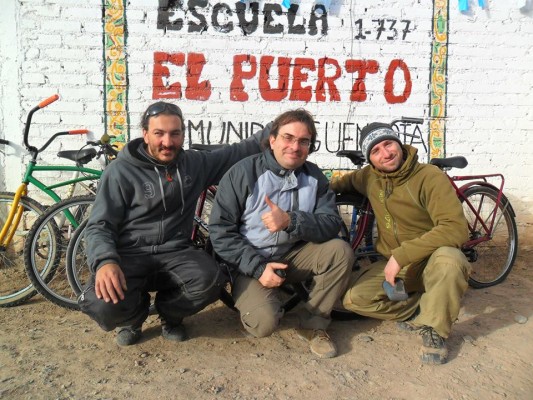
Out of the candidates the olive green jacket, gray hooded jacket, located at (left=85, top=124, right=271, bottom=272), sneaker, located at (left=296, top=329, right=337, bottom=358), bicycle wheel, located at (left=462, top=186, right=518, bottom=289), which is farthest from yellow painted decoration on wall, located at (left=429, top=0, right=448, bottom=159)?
gray hooded jacket, located at (left=85, top=124, right=271, bottom=272)

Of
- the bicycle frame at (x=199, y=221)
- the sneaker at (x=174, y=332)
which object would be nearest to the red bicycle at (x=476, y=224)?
the bicycle frame at (x=199, y=221)

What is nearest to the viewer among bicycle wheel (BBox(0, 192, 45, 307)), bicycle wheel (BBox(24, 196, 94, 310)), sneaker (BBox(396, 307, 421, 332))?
sneaker (BBox(396, 307, 421, 332))

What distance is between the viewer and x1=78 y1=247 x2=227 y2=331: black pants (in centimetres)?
286

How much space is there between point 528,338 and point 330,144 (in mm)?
2562

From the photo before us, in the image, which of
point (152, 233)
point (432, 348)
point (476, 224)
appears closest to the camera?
point (432, 348)

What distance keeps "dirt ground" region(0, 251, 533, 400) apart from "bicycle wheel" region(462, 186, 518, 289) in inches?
31.1

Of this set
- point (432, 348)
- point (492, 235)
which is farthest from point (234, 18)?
point (432, 348)

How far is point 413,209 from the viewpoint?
10.0ft

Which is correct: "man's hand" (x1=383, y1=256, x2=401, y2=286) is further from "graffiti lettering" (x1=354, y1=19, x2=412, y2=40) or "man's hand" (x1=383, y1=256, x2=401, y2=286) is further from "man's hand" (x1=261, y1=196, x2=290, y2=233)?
"graffiti lettering" (x1=354, y1=19, x2=412, y2=40)

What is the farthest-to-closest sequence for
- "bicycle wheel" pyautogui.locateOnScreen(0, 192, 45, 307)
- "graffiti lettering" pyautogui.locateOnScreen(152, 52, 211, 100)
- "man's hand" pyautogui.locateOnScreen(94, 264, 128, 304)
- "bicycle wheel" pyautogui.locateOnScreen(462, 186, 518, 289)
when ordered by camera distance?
"graffiti lettering" pyautogui.locateOnScreen(152, 52, 211, 100) → "bicycle wheel" pyautogui.locateOnScreen(462, 186, 518, 289) → "bicycle wheel" pyautogui.locateOnScreen(0, 192, 45, 307) → "man's hand" pyautogui.locateOnScreen(94, 264, 128, 304)

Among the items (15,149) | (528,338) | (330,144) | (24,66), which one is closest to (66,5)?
(24,66)

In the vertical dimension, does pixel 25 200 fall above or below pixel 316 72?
below

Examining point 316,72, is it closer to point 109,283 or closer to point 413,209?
point 413,209

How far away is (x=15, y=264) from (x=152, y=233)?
6.91 feet
